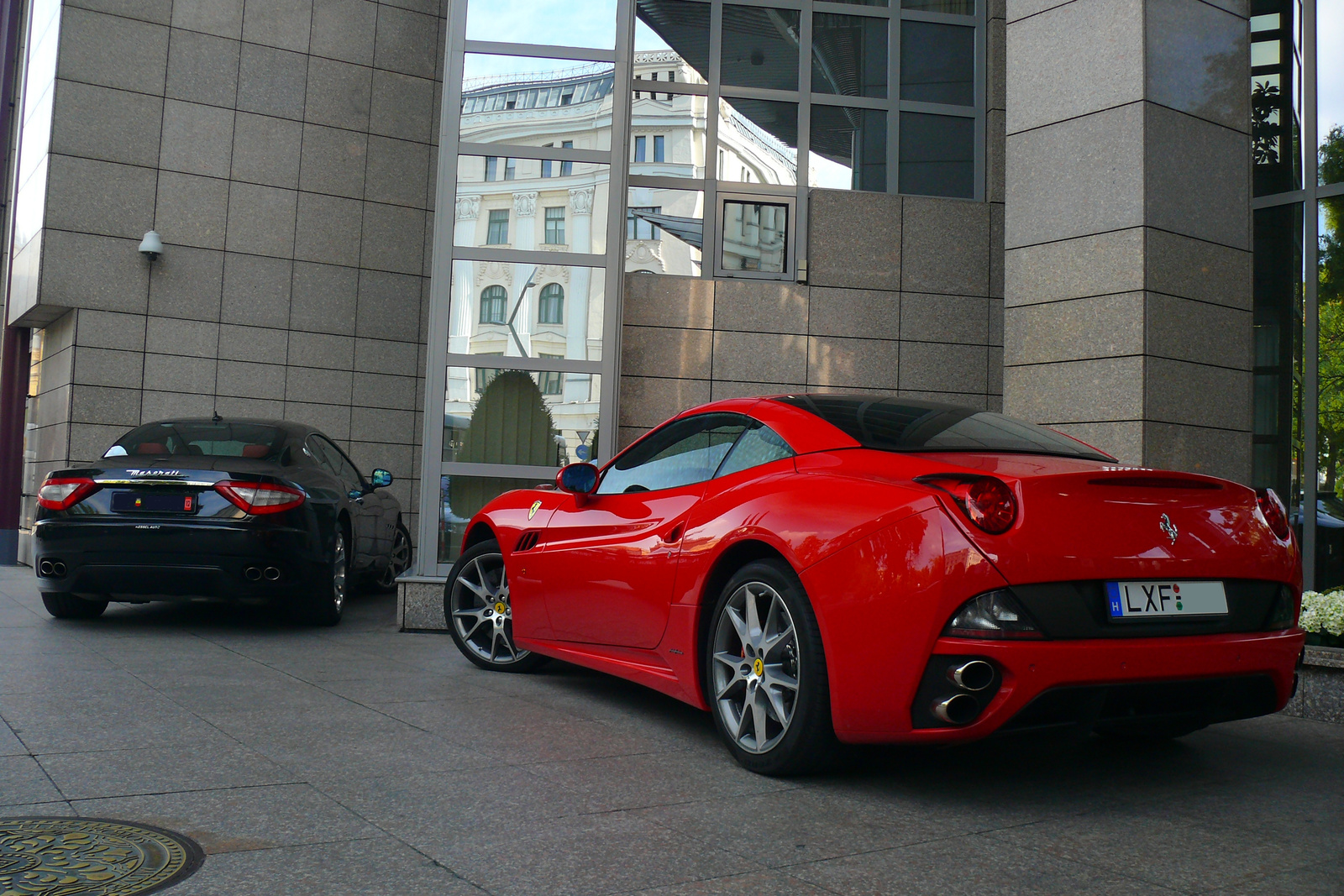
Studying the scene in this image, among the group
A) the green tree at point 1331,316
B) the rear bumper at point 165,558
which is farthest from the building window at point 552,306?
the green tree at point 1331,316

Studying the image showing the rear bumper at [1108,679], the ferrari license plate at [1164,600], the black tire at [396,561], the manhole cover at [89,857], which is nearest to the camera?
the manhole cover at [89,857]

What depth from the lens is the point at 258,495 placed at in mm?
7148

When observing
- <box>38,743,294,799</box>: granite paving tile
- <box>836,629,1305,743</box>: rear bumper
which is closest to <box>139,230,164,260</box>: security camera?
<box>38,743,294,799</box>: granite paving tile

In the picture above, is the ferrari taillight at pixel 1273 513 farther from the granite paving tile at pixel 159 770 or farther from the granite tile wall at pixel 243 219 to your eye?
the granite tile wall at pixel 243 219

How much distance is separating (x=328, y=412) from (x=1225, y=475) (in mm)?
10446

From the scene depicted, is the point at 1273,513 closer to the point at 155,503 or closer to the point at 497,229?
the point at 155,503

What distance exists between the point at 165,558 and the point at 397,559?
3.95m

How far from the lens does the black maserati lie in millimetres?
7039

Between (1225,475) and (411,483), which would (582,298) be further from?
(411,483)

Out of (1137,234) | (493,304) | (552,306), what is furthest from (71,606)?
(1137,234)

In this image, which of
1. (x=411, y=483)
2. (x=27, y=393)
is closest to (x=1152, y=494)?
(x=411, y=483)

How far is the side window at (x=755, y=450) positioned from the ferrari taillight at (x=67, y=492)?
470cm

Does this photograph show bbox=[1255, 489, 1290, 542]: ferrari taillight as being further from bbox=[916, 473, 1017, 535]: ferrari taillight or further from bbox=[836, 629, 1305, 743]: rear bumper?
bbox=[916, 473, 1017, 535]: ferrari taillight

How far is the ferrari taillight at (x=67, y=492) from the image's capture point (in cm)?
715
